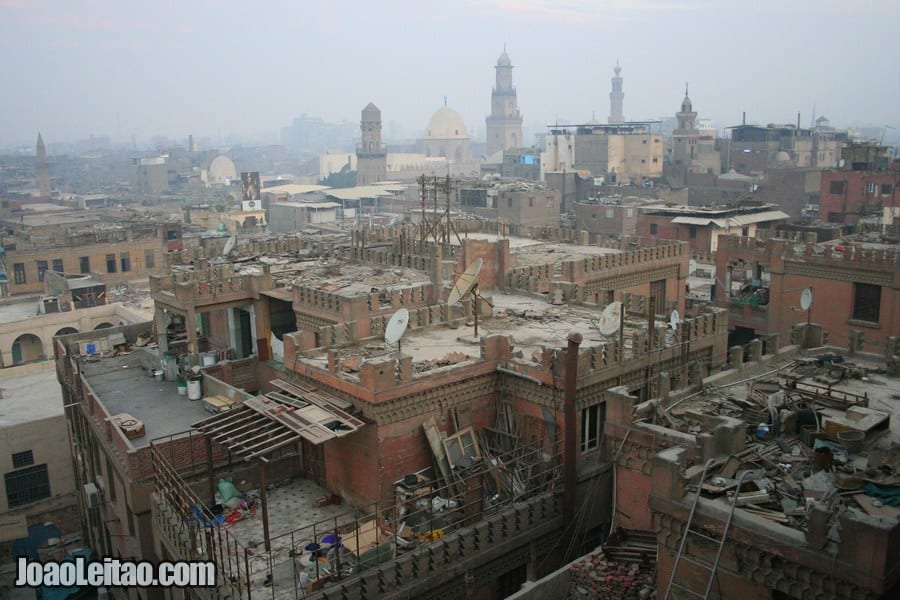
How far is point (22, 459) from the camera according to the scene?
33062mm

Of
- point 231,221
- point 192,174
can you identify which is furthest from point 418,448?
point 192,174

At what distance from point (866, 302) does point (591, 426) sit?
Result: 18.3 meters

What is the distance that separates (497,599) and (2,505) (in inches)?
933

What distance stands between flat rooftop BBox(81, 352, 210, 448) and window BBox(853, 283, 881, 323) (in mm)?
27450

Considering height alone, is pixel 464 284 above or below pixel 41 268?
above

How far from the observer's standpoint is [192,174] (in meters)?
188

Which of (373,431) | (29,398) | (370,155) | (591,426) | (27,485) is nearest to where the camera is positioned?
(373,431)

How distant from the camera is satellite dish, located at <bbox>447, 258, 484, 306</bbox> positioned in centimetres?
2620

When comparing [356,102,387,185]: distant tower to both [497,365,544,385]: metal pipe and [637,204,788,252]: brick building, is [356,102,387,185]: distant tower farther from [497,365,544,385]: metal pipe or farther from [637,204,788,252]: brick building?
[497,365,544,385]: metal pipe

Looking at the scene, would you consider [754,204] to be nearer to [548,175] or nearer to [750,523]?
[548,175]

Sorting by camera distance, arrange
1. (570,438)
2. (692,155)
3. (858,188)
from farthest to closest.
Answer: (692,155)
(858,188)
(570,438)

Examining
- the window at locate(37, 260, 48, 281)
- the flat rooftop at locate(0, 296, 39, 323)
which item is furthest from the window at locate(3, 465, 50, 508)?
the window at locate(37, 260, 48, 281)

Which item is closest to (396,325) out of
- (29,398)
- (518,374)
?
(518,374)

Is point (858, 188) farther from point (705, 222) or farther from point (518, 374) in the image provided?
point (518, 374)
